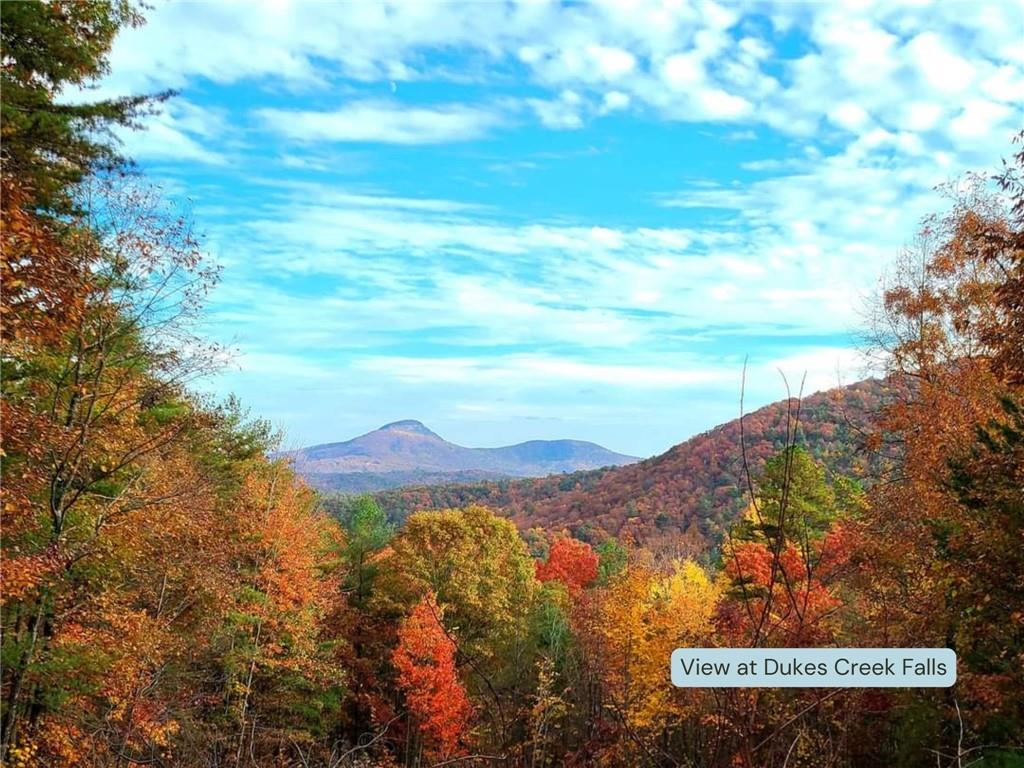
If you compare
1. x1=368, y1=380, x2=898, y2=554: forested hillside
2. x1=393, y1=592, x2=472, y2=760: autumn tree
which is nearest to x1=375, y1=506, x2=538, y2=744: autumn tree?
x1=393, y1=592, x2=472, y2=760: autumn tree

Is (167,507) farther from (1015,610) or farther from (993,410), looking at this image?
(993,410)

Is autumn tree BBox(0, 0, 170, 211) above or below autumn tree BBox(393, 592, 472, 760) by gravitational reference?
above

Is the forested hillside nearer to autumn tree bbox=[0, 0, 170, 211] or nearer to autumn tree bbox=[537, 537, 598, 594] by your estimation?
autumn tree bbox=[537, 537, 598, 594]

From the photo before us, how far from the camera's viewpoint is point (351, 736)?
24062mm

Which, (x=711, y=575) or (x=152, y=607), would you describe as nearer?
(x=152, y=607)

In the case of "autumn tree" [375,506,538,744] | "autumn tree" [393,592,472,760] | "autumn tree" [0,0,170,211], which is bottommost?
"autumn tree" [393,592,472,760]

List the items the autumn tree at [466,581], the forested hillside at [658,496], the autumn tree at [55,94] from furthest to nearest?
1. the forested hillside at [658,496]
2. the autumn tree at [466,581]
3. the autumn tree at [55,94]

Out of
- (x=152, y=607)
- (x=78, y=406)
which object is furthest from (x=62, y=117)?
(x=152, y=607)

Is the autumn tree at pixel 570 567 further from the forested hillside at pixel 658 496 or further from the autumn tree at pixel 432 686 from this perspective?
the autumn tree at pixel 432 686

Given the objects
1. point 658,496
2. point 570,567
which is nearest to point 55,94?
point 570,567

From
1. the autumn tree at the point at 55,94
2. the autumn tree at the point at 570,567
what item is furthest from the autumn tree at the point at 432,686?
the autumn tree at the point at 570,567

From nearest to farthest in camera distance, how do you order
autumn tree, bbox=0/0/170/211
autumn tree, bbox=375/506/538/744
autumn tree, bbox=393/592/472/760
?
1. autumn tree, bbox=0/0/170/211
2. autumn tree, bbox=393/592/472/760
3. autumn tree, bbox=375/506/538/744

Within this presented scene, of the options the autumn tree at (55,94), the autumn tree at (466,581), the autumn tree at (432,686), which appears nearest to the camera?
the autumn tree at (55,94)

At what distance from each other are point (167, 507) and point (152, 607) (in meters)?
5.66
